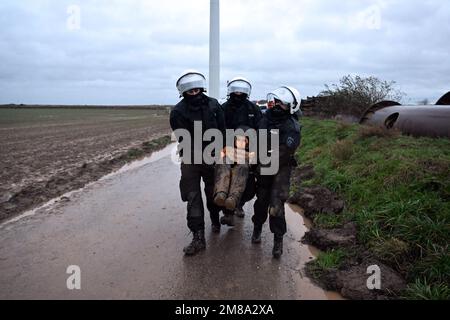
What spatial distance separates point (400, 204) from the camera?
15.4ft

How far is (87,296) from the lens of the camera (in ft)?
11.3

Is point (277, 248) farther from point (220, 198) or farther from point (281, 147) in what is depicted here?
point (281, 147)

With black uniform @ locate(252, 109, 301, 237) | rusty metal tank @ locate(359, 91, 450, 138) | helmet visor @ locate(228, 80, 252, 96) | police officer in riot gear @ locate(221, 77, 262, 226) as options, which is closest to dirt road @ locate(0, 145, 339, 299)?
black uniform @ locate(252, 109, 301, 237)

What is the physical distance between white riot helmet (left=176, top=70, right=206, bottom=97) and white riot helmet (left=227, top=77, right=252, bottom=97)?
58 centimetres

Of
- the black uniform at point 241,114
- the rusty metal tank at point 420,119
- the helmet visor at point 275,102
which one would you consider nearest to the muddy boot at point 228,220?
the black uniform at point 241,114

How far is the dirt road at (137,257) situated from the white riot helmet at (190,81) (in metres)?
2.07

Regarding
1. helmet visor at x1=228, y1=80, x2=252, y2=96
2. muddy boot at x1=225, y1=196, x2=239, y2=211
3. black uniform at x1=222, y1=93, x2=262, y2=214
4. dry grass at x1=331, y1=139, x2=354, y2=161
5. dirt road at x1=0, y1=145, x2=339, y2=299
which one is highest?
helmet visor at x1=228, y1=80, x2=252, y2=96

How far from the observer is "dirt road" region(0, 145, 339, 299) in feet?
11.8

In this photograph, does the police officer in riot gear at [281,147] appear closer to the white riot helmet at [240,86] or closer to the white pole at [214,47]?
the white riot helmet at [240,86]

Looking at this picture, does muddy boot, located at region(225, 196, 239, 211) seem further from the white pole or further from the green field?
the white pole

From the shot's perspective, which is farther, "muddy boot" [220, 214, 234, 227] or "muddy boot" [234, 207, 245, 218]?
"muddy boot" [234, 207, 245, 218]

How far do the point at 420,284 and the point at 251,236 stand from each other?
226cm

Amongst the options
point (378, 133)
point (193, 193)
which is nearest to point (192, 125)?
point (193, 193)
